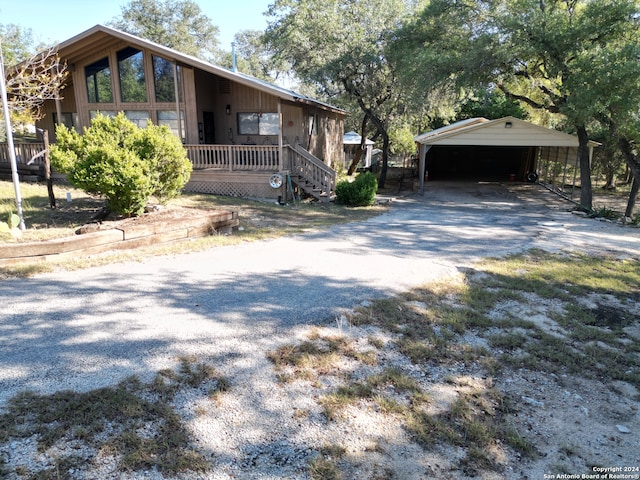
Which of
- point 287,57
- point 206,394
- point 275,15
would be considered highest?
point 275,15

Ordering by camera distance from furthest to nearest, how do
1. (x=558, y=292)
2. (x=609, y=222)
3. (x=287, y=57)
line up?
(x=287, y=57) → (x=609, y=222) → (x=558, y=292)

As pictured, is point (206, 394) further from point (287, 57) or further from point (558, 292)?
point (287, 57)

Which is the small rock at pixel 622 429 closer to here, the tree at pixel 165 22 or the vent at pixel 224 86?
the vent at pixel 224 86

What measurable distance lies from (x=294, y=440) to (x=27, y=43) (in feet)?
105

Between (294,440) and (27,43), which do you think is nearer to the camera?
(294,440)

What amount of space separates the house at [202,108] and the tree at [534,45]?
17.9ft

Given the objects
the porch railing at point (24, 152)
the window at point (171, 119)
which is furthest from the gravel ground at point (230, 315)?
the porch railing at point (24, 152)

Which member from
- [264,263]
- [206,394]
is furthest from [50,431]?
[264,263]

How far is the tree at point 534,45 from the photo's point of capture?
12.3 meters

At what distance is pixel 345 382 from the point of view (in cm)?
352

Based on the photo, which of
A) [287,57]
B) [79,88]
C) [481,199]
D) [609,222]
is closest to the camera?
[609,222]

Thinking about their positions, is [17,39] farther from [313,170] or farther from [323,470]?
[323,470]

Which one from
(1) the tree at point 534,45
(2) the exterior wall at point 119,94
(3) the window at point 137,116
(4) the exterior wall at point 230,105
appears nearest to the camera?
(1) the tree at point 534,45

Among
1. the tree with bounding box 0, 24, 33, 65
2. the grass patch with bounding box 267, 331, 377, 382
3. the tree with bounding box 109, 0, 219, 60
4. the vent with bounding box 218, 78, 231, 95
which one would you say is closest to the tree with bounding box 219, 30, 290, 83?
the tree with bounding box 109, 0, 219, 60
